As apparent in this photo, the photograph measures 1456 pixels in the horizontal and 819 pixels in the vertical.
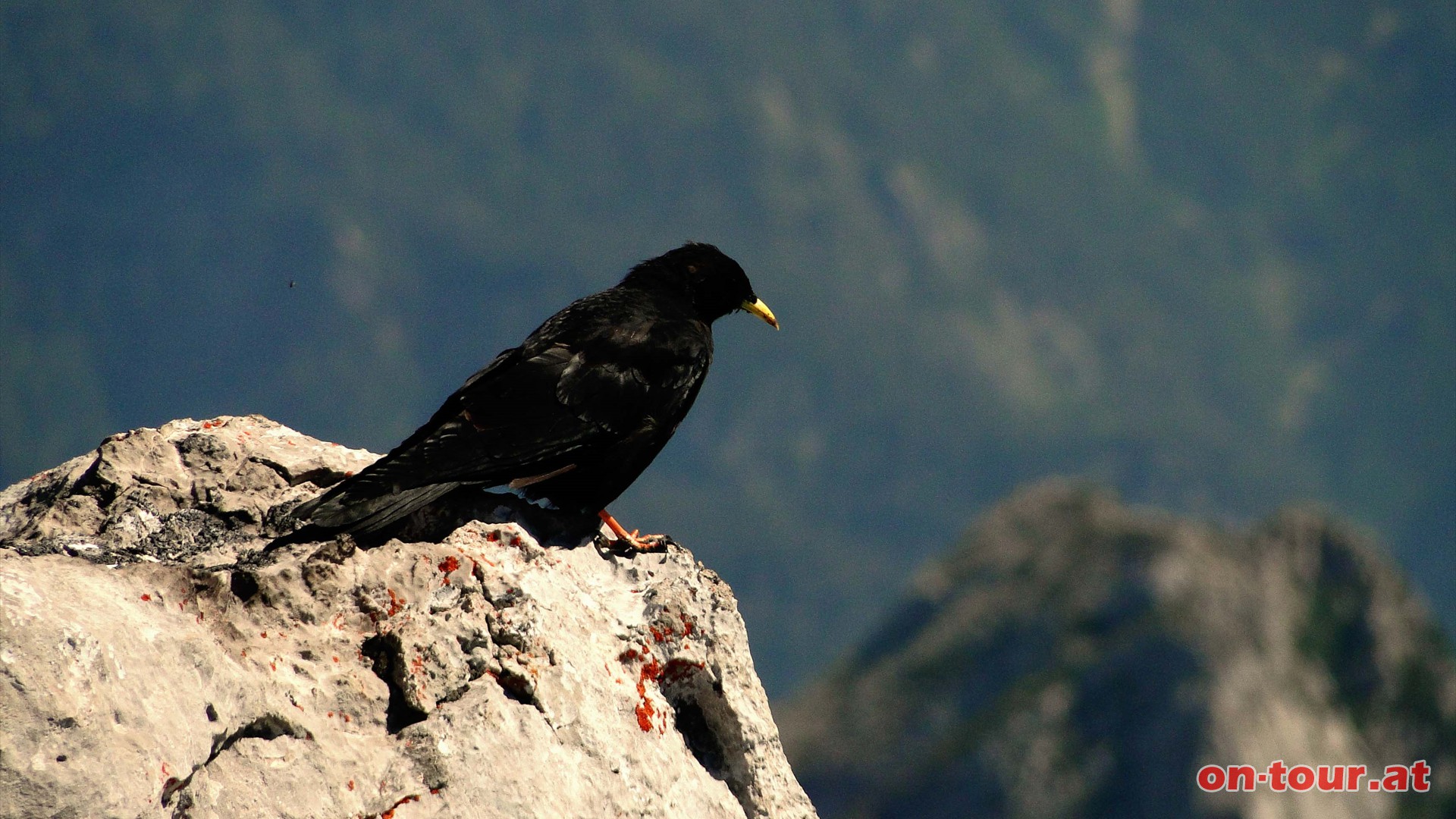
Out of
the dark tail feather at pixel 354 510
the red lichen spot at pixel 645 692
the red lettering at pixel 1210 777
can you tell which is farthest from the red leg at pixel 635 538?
the red lettering at pixel 1210 777

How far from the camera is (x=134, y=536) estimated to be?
727cm

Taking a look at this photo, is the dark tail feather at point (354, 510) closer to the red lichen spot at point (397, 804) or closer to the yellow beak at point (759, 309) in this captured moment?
the red lichen spot at point (397, 804)

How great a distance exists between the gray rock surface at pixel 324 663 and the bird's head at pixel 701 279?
11.1 ft

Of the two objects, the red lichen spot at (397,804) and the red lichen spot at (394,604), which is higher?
the red lichen spot at (394,604)

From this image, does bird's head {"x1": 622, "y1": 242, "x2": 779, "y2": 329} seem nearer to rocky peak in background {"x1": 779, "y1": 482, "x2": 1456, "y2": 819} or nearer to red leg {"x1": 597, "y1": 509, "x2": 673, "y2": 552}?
red leg {"x1": 597, "y1": 509, "x2": 673, "y2": 552}

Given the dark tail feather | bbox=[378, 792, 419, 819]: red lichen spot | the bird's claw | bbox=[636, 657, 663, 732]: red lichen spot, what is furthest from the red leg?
bbox=[378, 792, 419, 819]: red lichen spot

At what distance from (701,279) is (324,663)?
588cm

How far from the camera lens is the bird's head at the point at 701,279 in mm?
11914

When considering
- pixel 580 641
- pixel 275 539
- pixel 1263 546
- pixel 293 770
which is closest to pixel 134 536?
pixel 275 539

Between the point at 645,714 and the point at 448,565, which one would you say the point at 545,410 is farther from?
the point at 645,714

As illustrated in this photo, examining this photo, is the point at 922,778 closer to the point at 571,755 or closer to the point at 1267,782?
the point at 1267,782

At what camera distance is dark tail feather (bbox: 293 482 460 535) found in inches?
301

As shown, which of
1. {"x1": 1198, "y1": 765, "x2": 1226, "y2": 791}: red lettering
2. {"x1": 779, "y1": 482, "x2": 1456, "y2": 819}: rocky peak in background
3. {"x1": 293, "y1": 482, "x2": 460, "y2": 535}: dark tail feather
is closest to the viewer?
{"x1": 293, "y1": 482, "x2": 460, "y2": 535}: dark tail feather

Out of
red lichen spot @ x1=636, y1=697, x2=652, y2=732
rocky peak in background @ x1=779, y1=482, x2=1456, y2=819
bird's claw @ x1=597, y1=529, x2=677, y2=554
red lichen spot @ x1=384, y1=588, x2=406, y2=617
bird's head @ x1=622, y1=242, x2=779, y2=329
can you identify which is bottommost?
red lichen spot @ x1=384, y1=588, x2=406, y2=617
